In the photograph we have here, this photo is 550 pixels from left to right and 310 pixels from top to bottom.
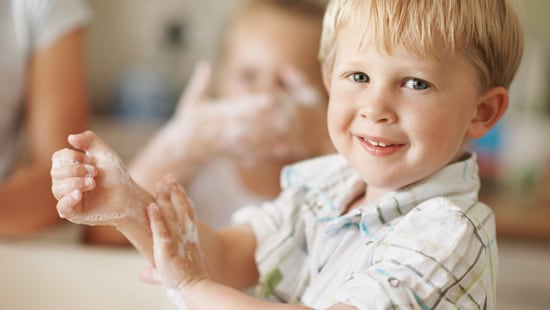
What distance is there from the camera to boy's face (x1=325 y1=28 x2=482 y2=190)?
1.79 ft

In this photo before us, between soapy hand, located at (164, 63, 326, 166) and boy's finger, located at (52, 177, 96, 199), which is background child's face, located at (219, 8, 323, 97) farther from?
boy's finger, located at (52, 177, 96, 199)

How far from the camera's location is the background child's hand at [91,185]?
55 cm

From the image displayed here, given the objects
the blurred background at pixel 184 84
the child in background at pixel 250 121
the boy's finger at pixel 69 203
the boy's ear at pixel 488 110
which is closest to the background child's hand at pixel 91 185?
the boy's finger at pixel 69 203

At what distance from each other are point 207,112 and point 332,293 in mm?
671

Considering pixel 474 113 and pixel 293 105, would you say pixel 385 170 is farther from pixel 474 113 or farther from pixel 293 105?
pixel 293 105

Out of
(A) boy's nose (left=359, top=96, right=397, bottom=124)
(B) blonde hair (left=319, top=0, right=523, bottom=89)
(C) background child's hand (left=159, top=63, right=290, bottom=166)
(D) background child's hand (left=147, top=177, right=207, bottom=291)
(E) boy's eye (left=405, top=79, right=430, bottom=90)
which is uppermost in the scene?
(B) blonde hair (left=319, top=0, right=523, bottom=89)

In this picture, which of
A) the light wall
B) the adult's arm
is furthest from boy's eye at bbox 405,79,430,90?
the light wall

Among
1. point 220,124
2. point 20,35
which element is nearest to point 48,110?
point 20,35

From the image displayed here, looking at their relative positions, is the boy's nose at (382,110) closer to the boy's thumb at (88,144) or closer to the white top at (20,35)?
the boy's thumb at (88,144)

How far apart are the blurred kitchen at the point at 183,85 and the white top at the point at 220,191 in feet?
1.97

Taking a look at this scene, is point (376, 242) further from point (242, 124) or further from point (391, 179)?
point (242, 124)

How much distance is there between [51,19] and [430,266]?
854 mm

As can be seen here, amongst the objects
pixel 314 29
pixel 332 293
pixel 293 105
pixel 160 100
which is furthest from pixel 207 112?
pixel 160 100

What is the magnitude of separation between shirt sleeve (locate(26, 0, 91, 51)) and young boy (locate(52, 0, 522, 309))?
0.61m
